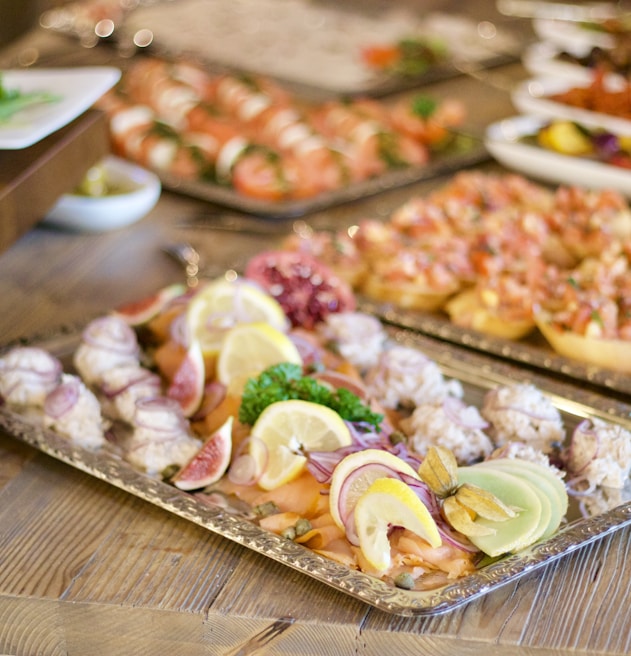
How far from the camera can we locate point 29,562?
1837mm

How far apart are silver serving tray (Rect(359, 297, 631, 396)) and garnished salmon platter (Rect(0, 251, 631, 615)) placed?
10 cm

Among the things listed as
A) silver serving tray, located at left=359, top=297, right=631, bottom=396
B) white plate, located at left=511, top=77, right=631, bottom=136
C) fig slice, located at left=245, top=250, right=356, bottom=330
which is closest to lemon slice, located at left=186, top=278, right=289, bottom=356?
fig slice, located at left=245, top=250, right=356, bottom=330

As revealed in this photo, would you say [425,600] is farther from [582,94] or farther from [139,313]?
[582,94]

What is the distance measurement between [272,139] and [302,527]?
2.68 meters

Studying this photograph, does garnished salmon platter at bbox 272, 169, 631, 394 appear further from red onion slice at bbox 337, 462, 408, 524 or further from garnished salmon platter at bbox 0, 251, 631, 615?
red onion slice at bbox 337, 462, 408, 524

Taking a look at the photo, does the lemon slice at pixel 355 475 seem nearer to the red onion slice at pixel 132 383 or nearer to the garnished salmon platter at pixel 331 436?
the garnished salmon platter at pixel 331 436

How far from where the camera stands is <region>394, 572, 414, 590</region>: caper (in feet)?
5.39

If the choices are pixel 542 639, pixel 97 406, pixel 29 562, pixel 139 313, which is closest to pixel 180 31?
pixel 139 313

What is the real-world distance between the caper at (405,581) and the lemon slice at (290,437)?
322 mm

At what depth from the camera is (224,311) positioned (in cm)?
239

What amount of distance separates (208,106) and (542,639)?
3.34 meters

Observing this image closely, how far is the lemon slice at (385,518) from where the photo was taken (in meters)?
1.66

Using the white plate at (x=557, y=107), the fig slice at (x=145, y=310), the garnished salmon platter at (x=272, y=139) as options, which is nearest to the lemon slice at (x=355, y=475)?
the fig slice at (x=145, y=310)

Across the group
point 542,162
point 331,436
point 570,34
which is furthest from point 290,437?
point 570,34
